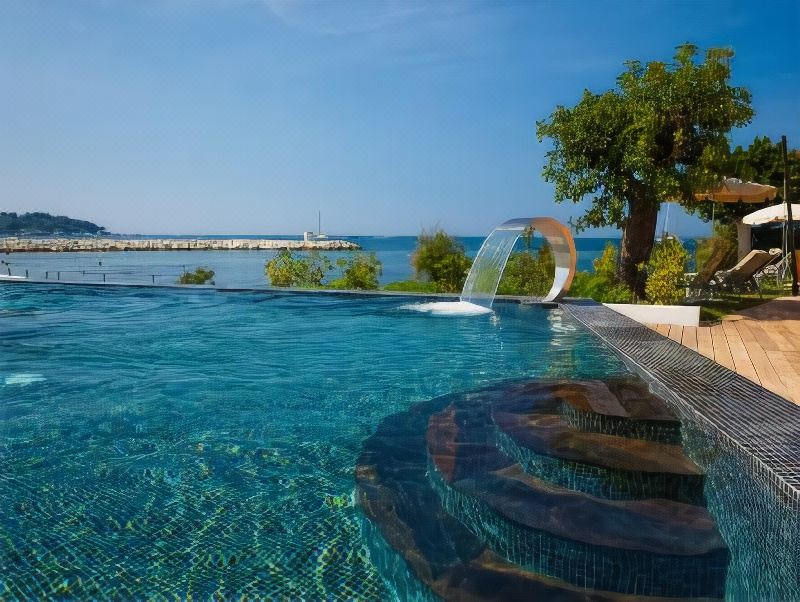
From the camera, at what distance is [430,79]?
2034 cm

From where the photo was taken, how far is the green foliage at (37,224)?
86.0 m

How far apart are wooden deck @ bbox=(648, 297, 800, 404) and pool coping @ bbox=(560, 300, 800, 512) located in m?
0.76

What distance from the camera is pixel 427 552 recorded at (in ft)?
7.30

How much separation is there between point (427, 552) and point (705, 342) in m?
5.07

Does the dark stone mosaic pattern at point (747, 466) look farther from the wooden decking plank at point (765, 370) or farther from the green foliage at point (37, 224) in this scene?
the green foliage at point (37, 224)

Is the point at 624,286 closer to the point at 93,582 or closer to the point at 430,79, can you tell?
the point at 93,582

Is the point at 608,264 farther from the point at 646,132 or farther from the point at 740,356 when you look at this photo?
the point at 740,356

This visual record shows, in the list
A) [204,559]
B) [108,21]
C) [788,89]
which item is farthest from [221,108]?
[204,559]

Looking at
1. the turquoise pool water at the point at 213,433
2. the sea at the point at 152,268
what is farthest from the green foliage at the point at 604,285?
the turquoise pool water at the point at 213,433

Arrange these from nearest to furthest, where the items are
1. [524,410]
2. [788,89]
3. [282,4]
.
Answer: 1. [524,410]
2. [282,4]
3. [788,89]

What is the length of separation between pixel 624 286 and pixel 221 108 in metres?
20.8

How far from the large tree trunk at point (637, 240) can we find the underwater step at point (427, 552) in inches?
277

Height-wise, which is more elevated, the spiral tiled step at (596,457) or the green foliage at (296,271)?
the green foliage at (296,271)

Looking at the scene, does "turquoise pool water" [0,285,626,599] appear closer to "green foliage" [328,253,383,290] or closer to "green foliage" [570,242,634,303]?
"green foliage" [570,242,634,303]
